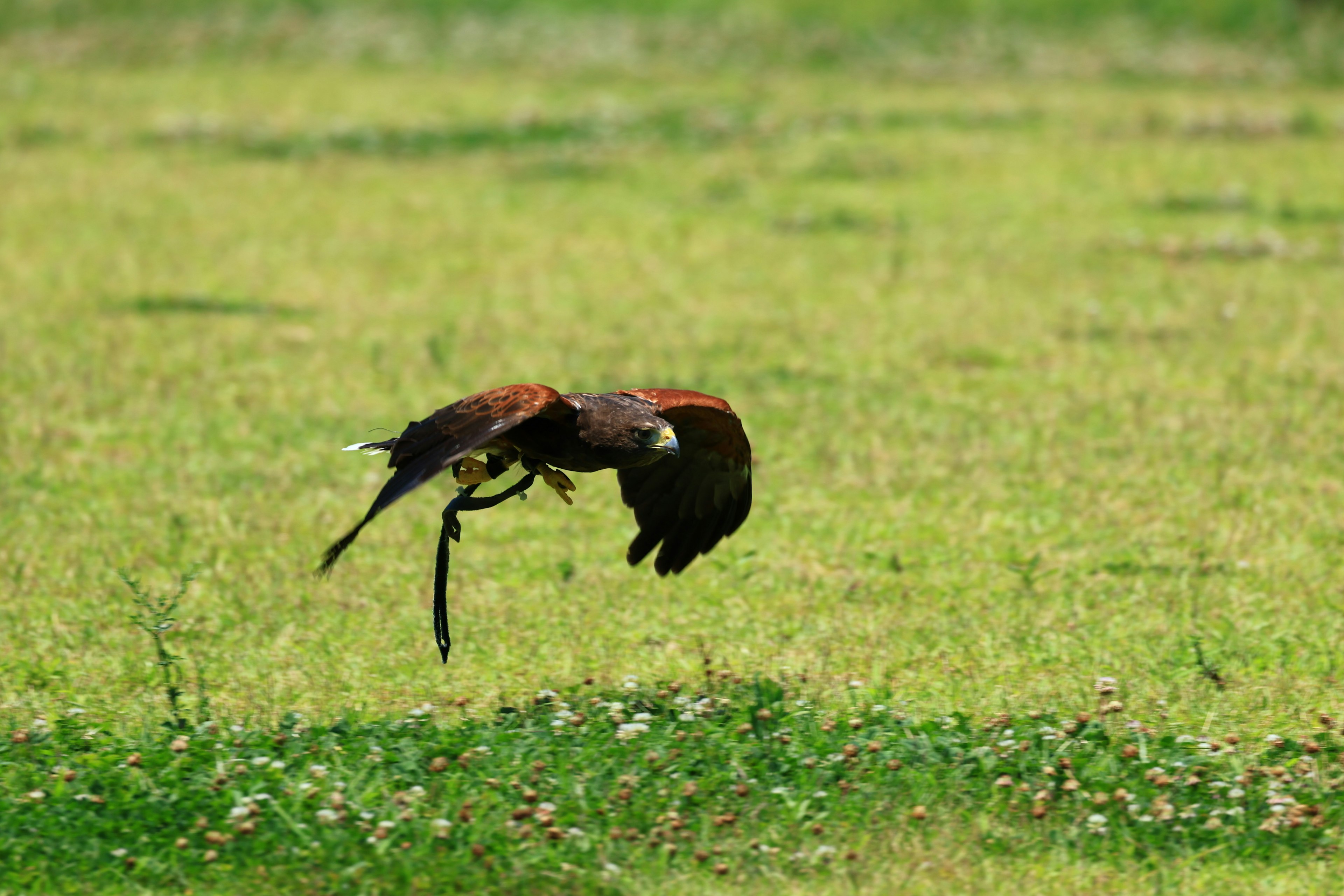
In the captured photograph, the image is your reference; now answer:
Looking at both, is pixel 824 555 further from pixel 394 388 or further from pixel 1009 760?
pixel 394 388

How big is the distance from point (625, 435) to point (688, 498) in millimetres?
931

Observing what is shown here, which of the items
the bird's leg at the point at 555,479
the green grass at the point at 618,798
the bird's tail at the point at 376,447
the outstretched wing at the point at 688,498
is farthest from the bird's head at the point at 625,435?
the green grass at the point at 618,798

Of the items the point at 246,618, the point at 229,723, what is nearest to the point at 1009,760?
the point at 229,723

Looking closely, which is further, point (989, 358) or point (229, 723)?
point (989, 358)

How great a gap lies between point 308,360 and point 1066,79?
47.8 feet

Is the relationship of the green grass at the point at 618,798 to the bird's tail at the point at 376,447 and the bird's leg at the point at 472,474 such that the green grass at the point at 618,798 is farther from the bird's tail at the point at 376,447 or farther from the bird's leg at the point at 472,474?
the bird's tail at the point at 376,447

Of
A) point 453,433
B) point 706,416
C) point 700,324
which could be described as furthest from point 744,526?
point 700,324

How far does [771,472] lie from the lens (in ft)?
32.0

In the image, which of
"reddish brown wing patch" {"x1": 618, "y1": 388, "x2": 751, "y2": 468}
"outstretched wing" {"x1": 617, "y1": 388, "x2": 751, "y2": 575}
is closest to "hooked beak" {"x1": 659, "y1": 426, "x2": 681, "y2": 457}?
"reddish brown wing patch" {"x1": 618, "y1": 388, "x2": 751, "y2": 468}

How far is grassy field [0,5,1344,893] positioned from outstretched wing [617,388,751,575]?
0.48m

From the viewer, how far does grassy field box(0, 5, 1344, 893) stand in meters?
5.53

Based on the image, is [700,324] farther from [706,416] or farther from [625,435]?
[625,435]

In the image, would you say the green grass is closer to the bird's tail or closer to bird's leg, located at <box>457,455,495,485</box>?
bird's leg, located at <box>457,455,495,485</box>

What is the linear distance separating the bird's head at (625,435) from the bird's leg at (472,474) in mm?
498
